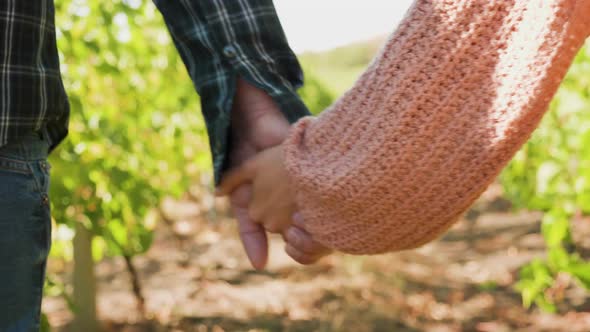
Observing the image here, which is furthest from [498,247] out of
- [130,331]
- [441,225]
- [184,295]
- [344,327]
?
[441,225]

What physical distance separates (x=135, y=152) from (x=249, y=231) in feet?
7.82

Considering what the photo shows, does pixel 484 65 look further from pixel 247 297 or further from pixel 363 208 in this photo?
pixel 247 297

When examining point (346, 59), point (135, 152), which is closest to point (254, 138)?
point (135, 152)

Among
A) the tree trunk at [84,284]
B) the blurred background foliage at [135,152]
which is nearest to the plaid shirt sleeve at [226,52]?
the blurred background foliage at [135,152]

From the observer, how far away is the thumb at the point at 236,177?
52.1 inches

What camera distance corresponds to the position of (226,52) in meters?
1.30

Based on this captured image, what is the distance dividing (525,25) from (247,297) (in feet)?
11.8

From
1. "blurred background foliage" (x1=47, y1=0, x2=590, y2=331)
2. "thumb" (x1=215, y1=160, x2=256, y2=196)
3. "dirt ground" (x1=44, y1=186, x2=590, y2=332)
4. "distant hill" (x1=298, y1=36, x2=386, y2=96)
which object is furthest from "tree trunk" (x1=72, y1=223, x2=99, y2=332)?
"distant hill" (x1=298, y1=36, x2=386, y2=96)

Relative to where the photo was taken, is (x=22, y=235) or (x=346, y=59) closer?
(x=22, y=235)

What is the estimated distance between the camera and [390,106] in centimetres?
112

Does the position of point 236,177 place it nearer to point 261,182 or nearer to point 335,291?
point 261,182

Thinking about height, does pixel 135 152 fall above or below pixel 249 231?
below

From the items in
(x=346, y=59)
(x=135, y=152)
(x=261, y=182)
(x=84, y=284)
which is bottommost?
(x=346, y=59)

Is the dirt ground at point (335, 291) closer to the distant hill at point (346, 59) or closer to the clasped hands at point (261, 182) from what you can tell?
the clasped hands at point (261, 182)
